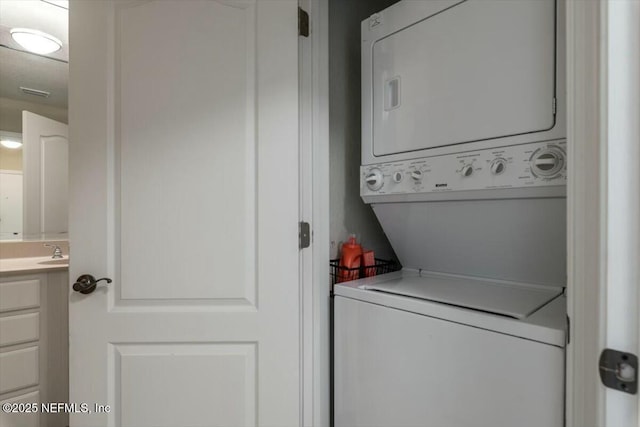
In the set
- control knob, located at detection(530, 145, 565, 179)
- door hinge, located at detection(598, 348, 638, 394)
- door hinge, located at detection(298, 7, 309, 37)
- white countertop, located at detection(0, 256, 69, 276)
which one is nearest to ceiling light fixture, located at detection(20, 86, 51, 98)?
white countertop, located at detection(0, 256, 69, 276)

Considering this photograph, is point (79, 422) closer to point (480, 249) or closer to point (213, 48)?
point (213, 48)

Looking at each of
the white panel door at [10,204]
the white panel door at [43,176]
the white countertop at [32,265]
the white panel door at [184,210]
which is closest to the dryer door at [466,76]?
the white panel door at [184,210]

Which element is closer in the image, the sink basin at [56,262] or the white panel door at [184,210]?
the white panel door at [184,210]

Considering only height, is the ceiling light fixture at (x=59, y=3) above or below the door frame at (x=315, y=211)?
above

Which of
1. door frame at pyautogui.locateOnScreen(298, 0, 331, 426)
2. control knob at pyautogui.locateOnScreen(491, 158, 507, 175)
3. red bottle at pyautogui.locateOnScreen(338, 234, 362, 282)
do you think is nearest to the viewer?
control knob at pyautogui.locateOnScreen(491, 158, 507, 175)

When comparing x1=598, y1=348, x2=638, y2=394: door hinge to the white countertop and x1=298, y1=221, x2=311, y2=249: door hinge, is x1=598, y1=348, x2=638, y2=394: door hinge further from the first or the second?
the white countertop

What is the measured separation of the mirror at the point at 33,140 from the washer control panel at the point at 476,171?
219 centimetres

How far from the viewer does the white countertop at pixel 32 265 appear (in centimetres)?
171

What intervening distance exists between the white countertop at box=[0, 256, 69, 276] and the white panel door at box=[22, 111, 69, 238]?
8.5 inches

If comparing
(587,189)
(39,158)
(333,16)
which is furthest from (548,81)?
(39,158)

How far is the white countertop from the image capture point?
5.60 ft

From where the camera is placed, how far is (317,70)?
134 centimetres

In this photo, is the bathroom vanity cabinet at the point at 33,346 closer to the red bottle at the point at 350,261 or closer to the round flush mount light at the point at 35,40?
the round flush mount light at the point at 35,40

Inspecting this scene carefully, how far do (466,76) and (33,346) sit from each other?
98.8 inches
